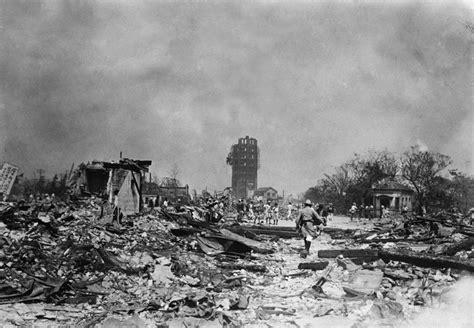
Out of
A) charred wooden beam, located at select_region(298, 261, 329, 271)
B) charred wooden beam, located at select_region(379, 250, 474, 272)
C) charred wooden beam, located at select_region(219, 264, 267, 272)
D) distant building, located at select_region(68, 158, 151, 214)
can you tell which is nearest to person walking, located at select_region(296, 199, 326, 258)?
charred wooden beam, located at select_region(298, 261, 329, 271)

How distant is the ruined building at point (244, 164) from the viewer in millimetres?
97812

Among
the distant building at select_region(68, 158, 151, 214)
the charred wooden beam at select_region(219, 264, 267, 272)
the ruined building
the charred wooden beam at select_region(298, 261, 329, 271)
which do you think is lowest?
the charred wooden beam at select_region(219, 264, 267, 272)

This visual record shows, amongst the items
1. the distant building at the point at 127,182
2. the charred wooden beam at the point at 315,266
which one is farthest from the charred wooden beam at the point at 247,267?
the distant building at the point at 127,182

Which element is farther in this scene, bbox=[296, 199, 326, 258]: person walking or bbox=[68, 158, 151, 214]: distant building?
bbox=[68, 158, 151, 214]: distant building

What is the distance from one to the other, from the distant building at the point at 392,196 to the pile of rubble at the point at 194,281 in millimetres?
31684

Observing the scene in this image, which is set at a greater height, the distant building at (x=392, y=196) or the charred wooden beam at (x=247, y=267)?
the distant building at (x=392, y=196)

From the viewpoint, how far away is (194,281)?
6516 millimetres

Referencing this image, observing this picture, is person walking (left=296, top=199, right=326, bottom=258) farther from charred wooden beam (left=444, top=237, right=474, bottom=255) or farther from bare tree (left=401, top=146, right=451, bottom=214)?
bare tree (left=401, top=146, right=451, bottom=214)

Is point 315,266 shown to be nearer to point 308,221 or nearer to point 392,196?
point 308,221

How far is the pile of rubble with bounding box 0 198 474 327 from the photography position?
4.68 m

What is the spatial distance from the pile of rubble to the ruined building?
286 feet

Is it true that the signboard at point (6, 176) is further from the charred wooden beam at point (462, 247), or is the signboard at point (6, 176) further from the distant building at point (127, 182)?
the charred wooden beam at point (462, 247)

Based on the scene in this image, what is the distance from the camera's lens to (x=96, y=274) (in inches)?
249

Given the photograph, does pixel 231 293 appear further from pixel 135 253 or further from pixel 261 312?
pixel 135 253
